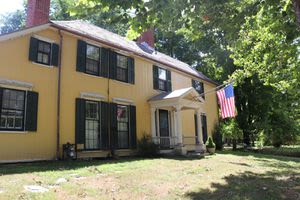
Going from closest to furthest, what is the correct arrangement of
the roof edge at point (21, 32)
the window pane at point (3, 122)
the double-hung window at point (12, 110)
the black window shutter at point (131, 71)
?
1. the window pane at point (3, 122)
2. the double-hung window at point (12, 110)
3. the roof edge at point (21, 32)
4. the black window shutter at point (131, 71)

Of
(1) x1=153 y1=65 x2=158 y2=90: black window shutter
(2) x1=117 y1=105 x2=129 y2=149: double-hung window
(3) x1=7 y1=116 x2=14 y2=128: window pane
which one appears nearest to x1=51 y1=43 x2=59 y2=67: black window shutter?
(3) x1=7 y1=116 x2=14 y2=128: window pane

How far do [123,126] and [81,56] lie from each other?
4.22 m

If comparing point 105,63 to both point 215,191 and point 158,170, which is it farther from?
point 215,191

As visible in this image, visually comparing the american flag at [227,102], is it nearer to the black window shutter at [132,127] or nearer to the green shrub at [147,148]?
the green shrub at [147,148]

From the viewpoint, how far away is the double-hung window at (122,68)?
1661cm

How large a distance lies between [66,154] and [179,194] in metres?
6.99

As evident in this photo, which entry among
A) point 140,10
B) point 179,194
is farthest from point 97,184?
point 140,10

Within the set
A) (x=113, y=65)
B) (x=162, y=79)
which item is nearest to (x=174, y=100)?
(x=162, y=79)

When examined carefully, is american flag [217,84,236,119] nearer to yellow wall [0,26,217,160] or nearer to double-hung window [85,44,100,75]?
yellow wall [0,26,217,160]

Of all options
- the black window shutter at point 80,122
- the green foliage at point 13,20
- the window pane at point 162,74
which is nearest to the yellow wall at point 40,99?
the black window shutter at point 80,122

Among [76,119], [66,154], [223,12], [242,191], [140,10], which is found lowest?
[242,191]

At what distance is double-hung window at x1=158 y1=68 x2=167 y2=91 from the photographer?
20.0 m

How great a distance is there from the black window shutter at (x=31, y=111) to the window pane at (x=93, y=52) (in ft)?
12.1

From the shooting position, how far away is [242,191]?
760cm
